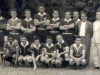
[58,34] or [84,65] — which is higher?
[58,34]

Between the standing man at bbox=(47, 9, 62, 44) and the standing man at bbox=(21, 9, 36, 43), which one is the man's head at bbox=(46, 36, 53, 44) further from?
the standing man at bbox=(21, 9, 36, 43)

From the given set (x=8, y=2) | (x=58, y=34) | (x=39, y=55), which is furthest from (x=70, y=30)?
(x=8, y=2)

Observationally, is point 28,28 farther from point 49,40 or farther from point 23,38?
point 49,40

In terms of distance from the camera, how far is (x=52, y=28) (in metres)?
11.6

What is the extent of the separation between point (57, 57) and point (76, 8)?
4.49 meters

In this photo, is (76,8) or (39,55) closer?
(39,55)

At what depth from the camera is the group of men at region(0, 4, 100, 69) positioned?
11391 mm

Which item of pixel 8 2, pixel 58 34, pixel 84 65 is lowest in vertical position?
pixel 84 65

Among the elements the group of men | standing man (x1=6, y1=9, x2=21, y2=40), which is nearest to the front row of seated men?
the group of men

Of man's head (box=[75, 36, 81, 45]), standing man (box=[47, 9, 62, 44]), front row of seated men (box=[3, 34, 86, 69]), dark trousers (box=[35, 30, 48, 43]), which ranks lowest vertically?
front row of seated men (box=[3, 34, 86, 69])

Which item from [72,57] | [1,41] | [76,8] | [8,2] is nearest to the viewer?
[72,57]

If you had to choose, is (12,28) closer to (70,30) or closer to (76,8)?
(70,30)

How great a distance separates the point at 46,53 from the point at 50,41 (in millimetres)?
355

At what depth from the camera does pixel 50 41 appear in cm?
1151
